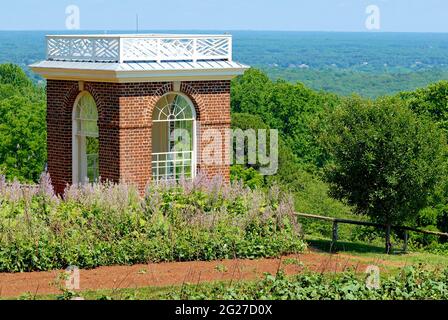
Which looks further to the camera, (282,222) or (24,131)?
(24,131)

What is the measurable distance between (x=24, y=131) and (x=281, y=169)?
14.0 m

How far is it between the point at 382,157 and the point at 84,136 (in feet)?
22.9

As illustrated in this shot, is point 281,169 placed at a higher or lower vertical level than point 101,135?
lower

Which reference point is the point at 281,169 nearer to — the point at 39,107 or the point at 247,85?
the point at 39,107

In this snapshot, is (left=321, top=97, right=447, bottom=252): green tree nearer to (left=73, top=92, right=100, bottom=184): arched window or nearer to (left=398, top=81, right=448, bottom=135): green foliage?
(left=73, top=92, right=100, bottom=184): arched window

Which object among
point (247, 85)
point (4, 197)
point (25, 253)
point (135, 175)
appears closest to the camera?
point (25, 253)

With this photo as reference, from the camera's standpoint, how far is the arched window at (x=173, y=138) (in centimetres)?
2725

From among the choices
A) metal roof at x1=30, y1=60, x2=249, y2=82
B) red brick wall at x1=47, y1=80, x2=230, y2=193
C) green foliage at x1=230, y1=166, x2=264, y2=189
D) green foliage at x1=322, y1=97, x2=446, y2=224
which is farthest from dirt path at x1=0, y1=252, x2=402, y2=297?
green foliage at x1=230, y1=166, x2=264, y2=189

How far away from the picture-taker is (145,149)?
26.3 m

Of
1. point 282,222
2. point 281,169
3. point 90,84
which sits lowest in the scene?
point 281,169

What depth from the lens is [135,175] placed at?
26328 millimetres

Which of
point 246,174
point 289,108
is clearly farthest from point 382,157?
point 289,108
